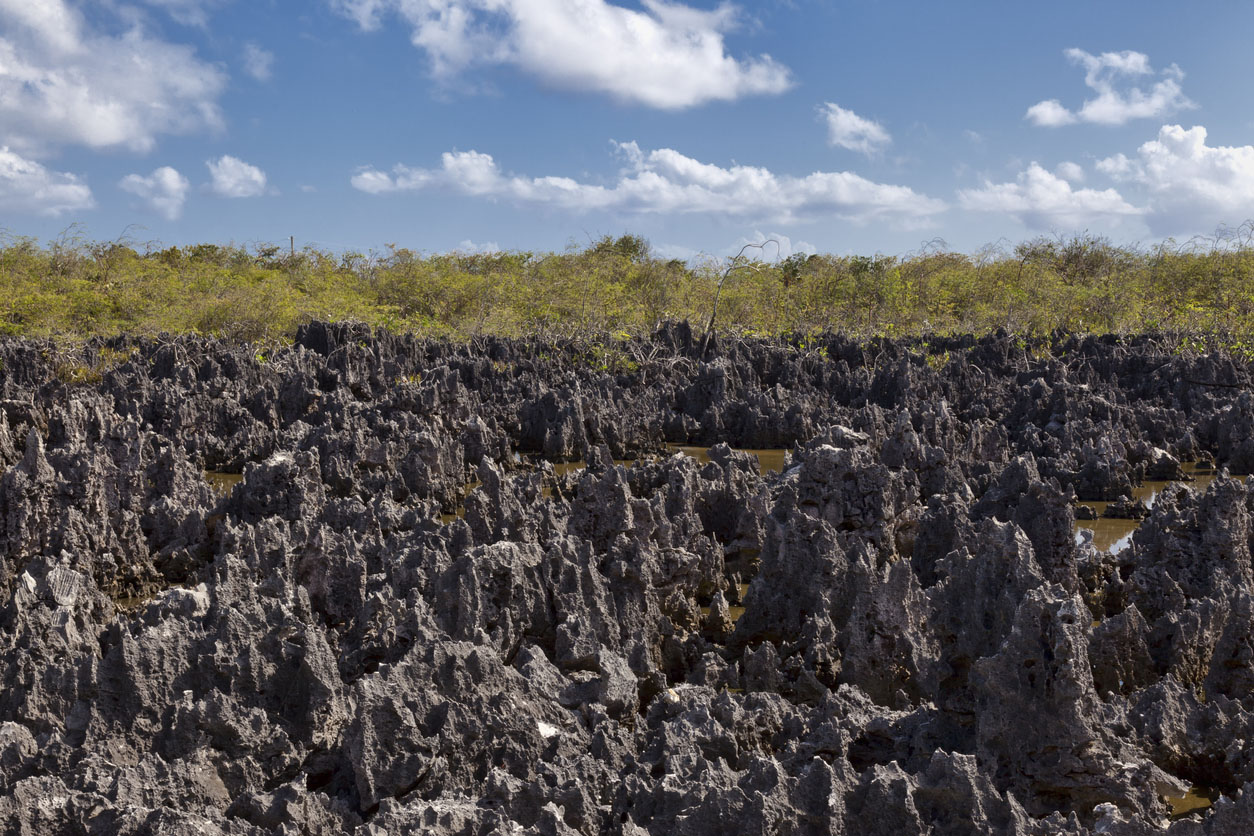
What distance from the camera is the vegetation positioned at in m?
27.2

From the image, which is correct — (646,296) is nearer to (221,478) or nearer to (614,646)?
(221,478)

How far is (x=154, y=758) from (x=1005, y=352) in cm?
1915

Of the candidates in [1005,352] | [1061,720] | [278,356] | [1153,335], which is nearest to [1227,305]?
[1153,335]

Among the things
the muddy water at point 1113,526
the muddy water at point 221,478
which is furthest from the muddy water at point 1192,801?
the muddy water at point 221,478

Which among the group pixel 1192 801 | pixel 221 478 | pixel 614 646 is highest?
pixel 614 646

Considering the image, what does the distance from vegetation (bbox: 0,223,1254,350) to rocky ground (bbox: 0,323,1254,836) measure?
15059 mm

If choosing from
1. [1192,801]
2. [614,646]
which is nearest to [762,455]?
[614,646]

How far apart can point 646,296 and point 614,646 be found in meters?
31.2

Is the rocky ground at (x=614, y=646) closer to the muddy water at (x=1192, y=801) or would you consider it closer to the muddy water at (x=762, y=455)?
the muddy water at (x=1192, y=801)

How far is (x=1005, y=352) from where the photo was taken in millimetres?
20016

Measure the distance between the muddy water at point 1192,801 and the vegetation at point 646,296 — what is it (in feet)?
58.8

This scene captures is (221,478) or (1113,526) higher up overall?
(1113,526)

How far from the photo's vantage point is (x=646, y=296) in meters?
36.2

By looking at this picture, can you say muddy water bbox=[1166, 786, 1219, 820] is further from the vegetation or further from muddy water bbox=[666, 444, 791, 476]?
the vegetation
